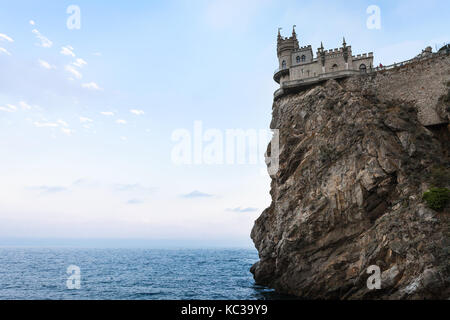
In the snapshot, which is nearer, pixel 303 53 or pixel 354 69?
pixel 354 69

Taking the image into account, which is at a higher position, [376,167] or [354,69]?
[354,69]

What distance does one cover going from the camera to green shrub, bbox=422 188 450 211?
87.7 ft

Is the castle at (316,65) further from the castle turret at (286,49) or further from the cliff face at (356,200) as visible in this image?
the cliff face at (356,200)

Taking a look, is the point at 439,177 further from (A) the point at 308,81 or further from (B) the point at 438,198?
(A) the point at 308,81

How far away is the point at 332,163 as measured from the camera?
3375 centimetres

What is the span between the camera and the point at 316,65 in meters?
44.7

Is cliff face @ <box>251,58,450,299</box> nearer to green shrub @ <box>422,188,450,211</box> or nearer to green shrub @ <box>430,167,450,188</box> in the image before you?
green shrub @ <box>430,167,450,188</box>

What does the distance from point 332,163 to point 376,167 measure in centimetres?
459

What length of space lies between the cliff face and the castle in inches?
122

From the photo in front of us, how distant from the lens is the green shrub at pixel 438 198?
2673 centimetres

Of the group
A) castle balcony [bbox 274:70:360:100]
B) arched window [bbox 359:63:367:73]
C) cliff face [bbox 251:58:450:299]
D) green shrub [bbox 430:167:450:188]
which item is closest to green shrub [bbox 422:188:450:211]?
cliff face [bbox 251:58:450:299]

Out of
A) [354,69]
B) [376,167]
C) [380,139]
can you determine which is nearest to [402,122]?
[380,139]

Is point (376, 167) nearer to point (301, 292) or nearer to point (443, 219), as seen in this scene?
point (443, 219)
